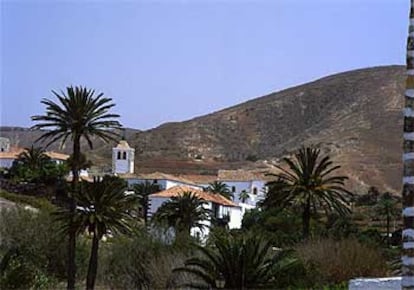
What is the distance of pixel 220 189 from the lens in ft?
341

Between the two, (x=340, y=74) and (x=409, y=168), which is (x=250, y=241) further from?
(x=340, y=74)

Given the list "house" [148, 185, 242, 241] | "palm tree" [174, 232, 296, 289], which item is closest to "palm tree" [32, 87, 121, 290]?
"palm tree" [174, 232, 296, 289]

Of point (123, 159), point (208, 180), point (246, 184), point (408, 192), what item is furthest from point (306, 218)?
point (123, 159)

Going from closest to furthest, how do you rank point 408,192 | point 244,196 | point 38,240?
point 408,192
point 38,240
point 244,196

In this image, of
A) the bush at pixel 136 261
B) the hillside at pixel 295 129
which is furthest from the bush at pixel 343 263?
the hillside at pixel 295 129

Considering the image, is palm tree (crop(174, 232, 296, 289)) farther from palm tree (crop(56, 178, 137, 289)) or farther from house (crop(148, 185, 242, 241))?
house (crop(148, 185, 242, 241))

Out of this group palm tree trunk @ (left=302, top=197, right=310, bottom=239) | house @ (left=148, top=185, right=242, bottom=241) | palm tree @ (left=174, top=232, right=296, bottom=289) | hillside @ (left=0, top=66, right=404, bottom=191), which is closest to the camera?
palm tree @ (left=174, top=232, right=296, bottom=289)

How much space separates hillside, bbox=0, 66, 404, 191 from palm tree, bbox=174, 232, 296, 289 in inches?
3612

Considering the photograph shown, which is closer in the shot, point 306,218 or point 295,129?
point 306,218

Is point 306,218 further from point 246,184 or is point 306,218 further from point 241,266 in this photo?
point 246,184

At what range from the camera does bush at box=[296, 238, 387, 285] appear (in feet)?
79.0

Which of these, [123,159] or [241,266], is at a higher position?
[123,159]

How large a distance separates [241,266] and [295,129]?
387 feet

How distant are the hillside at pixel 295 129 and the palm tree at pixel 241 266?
9176cm
